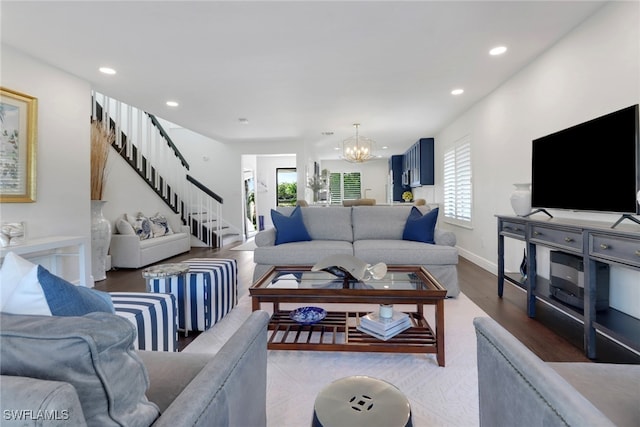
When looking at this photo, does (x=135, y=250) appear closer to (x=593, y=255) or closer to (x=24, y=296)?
(x=24, y=296)

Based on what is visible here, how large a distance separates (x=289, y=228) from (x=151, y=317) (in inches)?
78.0

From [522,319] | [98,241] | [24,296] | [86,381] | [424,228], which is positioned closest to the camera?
[86,381]

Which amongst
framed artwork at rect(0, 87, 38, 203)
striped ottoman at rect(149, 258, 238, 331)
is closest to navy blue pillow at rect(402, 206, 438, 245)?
striped ottoman at rect(149, 258, 238, 331)

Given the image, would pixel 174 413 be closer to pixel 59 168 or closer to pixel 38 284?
pixel 38 284

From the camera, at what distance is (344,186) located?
1173 centimetres

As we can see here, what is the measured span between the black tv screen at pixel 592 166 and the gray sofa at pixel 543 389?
1.40 m

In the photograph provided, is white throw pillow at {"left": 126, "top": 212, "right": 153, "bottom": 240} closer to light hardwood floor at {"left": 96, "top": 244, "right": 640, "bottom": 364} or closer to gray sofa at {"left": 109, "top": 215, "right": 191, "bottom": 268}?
gray sofa at {"left": 109, "top": 215, "right": 191, "bottom": 268}

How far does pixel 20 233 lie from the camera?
2682mm

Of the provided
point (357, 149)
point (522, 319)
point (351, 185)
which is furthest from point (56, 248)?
point (351, 185)

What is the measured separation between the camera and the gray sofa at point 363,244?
306 centimetres

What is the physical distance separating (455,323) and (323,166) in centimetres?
979

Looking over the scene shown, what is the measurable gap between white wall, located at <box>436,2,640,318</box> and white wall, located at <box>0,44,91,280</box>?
4.94m

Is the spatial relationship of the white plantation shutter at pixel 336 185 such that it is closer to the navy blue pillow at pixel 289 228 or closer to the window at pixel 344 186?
the window at pixel 344 186

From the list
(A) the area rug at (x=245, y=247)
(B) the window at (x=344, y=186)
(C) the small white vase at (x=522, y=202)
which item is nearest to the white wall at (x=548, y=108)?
(C) the small white vase at (x=522, y=202)
